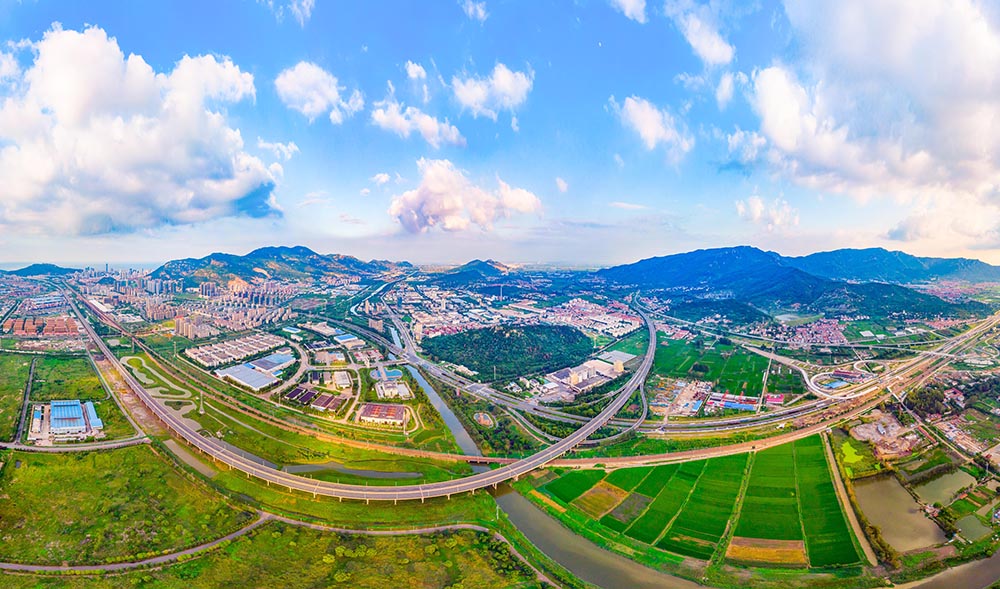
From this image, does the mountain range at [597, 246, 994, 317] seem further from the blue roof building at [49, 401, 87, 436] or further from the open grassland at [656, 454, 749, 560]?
the blue roof building at [49, 401, 87, 436]

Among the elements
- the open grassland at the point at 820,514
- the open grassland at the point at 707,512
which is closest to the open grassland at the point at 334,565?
the open grassland at the point at 707,512

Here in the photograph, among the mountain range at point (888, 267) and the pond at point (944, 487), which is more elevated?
the mountain range at point (888, 267)

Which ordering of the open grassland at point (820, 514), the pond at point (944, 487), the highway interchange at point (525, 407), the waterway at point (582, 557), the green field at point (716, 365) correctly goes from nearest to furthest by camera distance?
the waterway at point (582, 557) < the open grassland at point (820, 514) < the highway interchange at point (525, 407) < the pond at point (944, 487) < the green field at point (716, 365)

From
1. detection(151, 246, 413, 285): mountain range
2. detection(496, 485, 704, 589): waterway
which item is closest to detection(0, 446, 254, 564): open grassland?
detection(496, 485, 704, 589): waterway

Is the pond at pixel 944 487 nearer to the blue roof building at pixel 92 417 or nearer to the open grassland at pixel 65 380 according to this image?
the blue roof building at pixel 92 417

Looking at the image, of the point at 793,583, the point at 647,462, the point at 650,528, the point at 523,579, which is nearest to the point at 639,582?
the point at 650,528

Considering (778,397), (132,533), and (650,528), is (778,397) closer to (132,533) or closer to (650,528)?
(650,528)

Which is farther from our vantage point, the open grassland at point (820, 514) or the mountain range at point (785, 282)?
the mountain range at point (785, 282)
